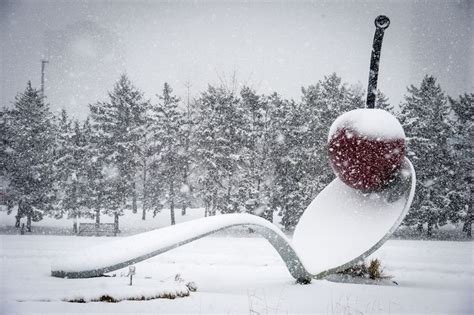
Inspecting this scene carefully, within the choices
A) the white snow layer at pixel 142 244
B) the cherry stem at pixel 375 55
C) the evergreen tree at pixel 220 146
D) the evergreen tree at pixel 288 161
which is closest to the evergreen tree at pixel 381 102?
the evergreen tree at pixel 288 161

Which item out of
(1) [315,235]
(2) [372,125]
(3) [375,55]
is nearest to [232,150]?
(3) [375,55]

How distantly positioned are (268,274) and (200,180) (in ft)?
91.2

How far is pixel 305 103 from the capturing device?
3769 cm

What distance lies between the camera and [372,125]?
8242 millimetres

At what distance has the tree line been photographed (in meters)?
34.1

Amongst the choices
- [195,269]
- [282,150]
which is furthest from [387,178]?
[282,150]

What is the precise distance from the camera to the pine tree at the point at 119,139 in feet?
120

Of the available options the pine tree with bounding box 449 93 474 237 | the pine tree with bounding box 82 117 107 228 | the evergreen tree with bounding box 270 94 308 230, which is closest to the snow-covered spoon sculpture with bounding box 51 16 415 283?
the evergreen tree with bounding box 270 94 308 230

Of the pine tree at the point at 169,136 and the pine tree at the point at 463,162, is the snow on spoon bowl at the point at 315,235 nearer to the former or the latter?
the pine tree at the point at 463,162

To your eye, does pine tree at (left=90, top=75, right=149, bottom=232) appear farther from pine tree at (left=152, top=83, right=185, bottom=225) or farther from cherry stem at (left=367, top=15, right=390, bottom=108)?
cherry stem at (left=367, top=15, right=390, bottom=108)

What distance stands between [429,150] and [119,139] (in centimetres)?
2581

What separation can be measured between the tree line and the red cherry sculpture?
2608 centimetres

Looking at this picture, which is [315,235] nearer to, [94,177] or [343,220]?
[343,220]

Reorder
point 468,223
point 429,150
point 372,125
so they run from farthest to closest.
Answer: point 468,223 < point 429,150 < point 372,125
